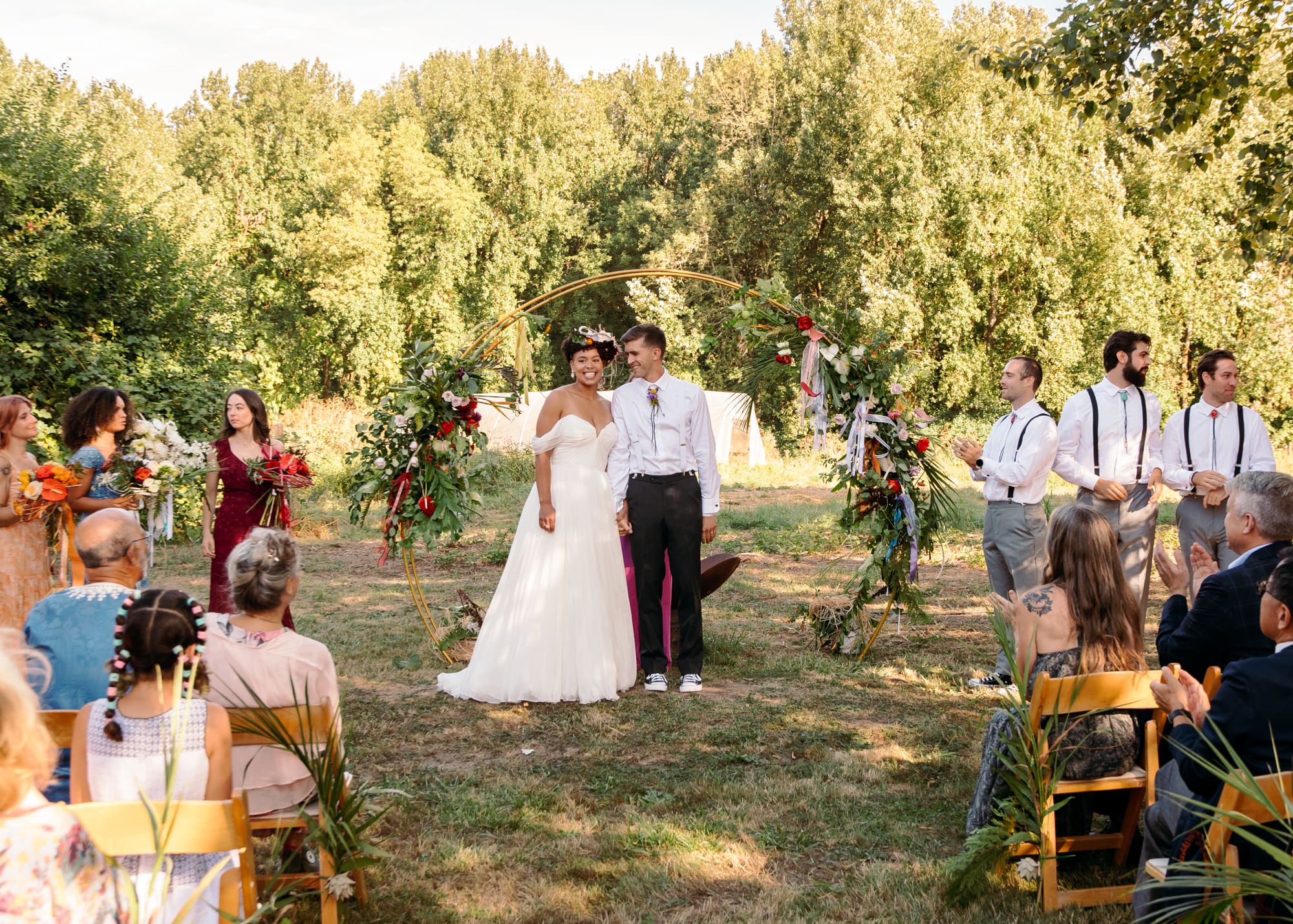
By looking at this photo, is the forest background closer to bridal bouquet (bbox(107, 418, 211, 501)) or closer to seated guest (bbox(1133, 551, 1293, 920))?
bridal bouquet (bbox(107, 418, 211, 501))

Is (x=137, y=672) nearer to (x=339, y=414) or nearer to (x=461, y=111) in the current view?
(x=339, y=414)

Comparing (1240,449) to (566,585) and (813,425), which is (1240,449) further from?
(566,585)

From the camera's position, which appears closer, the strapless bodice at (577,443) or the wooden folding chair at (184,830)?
the wooden folding chair at (184,830)

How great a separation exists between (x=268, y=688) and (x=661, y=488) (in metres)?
3.50

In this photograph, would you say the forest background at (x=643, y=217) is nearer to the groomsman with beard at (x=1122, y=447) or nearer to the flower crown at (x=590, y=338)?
the flower crown at (x=590, y=338)

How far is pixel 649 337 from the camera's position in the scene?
22.5ft

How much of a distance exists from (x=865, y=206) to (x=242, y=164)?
21.8 meters

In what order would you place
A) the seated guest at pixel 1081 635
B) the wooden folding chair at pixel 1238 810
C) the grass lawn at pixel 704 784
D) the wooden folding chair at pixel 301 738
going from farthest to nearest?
1. the grass lawn at pixel 704 784
2. the seated guest at pixel 1081 635
3. the wooden folding chair at pixel 301 738
4. the wooden folding chair at pixel 1238 810

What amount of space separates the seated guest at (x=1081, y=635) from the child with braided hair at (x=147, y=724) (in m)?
2.87

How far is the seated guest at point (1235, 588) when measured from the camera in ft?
12.0

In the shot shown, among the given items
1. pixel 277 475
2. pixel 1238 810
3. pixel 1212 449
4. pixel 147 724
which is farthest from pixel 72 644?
pixel 1212 449

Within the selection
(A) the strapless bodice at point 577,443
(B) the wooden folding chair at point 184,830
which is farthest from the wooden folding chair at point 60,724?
(A) the strapless bodice at point 577,443

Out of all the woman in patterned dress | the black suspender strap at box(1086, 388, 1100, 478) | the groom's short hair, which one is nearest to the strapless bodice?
the groom's short hair

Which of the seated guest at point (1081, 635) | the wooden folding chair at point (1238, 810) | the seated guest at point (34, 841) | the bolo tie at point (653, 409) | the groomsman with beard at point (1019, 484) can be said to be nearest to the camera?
the seated guest at point (34, 841)
